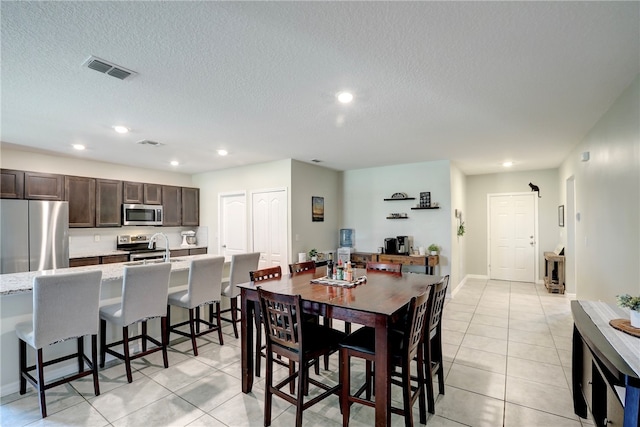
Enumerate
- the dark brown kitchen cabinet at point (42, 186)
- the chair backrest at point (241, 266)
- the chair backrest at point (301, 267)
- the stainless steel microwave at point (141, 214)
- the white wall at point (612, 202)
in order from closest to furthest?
the white wall at point (612, 202)
the chair backrest at point (301, 267)
the chair backrest at point (241, 266)
the dark brown kitchen cabinet at point (42, 186)
the stainless steel microwave at point (141, 214)

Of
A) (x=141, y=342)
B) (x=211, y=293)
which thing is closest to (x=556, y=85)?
(x=211, y=293)

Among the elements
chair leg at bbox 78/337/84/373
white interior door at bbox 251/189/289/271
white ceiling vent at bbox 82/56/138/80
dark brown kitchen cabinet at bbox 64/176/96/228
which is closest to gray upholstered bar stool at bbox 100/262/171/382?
chair leg at bbox 78/337/84/373

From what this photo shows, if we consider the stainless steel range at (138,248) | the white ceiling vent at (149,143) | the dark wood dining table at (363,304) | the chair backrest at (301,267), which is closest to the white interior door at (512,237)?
the dark wood dining table at (363,304)

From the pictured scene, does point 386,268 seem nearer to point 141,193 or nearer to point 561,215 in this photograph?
point 561,215

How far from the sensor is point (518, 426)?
2.09 m

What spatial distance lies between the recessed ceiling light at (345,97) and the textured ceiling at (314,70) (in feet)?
0.24

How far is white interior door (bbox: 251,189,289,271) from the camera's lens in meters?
5.46

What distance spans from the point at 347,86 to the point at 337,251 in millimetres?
4269

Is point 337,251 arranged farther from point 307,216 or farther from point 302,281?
point 302,281

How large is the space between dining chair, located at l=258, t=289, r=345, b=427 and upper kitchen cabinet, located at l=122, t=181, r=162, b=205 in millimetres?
4851

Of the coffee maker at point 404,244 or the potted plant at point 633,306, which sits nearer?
the potted plant at point 633,306

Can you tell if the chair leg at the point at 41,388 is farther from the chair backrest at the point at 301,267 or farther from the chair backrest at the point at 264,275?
the chair backrest at the point at 301,267

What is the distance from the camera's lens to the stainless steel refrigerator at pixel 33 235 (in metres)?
4.07

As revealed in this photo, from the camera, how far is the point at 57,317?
7.43 ft
